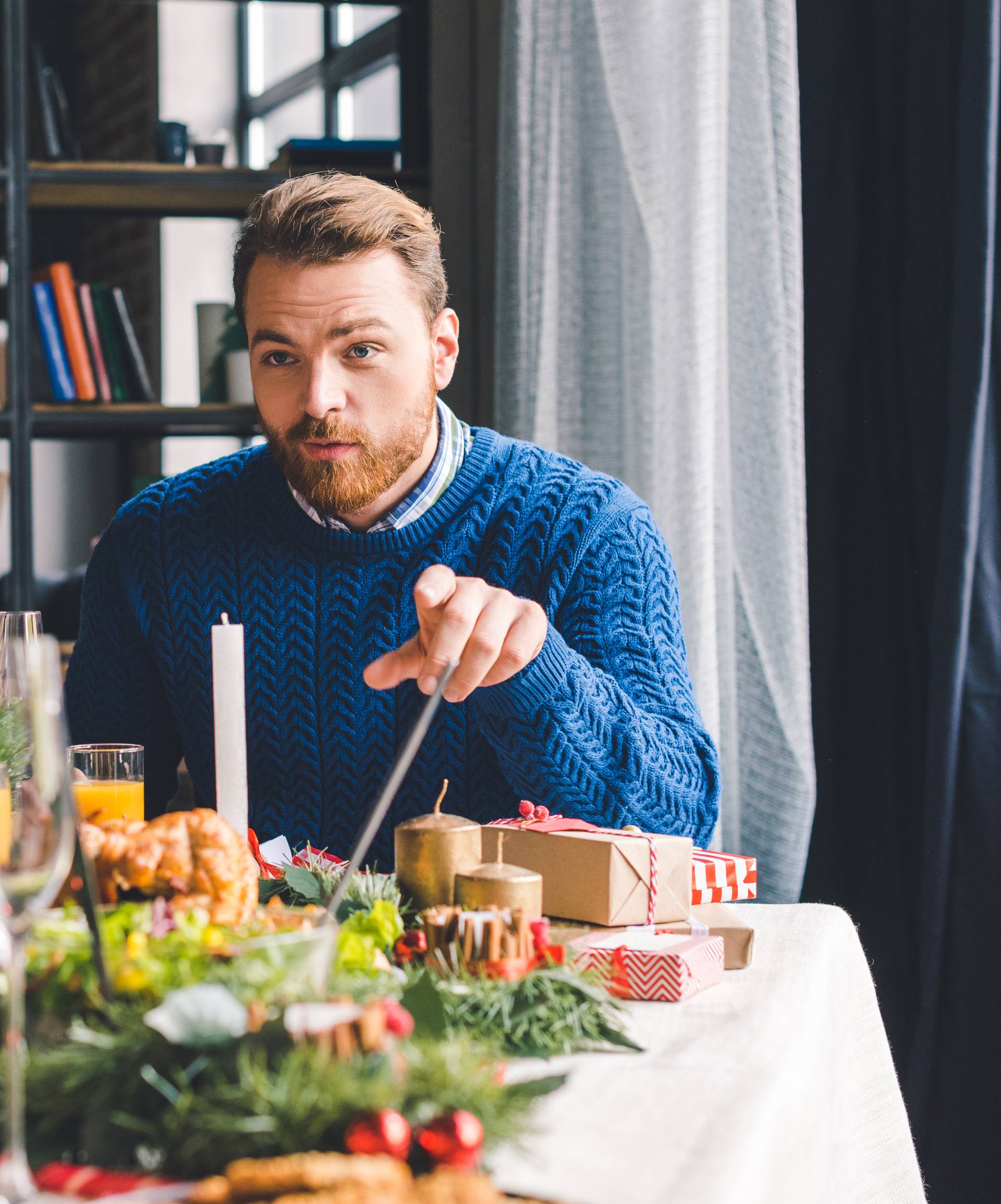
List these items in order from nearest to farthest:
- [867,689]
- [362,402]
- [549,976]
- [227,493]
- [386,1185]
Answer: [386,1185]
[549,976]
[362,402]
[227,493]
[867,689]

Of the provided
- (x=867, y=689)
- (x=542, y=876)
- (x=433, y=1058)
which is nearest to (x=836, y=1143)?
(x=542, y=876)

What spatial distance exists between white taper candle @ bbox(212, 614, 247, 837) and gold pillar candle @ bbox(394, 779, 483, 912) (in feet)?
0.40

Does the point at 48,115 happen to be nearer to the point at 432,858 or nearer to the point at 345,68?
the point at 345,68

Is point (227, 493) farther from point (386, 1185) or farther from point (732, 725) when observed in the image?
point (386, 1185)

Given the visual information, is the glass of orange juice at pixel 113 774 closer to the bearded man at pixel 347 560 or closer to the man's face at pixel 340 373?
the bearded man at pixel 347 560

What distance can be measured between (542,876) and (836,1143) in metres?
0.25

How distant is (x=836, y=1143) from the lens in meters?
0.84

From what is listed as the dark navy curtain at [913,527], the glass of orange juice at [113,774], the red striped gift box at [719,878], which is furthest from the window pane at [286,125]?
the red striped gift box at [719,878]

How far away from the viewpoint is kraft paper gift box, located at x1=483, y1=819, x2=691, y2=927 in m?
0.83

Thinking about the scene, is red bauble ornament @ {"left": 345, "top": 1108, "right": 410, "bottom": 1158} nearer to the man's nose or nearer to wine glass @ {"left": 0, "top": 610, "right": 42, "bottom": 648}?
wine glass @ {"left": 0, "top": 610, "right": 42, "bottom": 648}

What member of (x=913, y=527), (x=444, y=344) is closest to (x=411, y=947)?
(x=444, y=344)

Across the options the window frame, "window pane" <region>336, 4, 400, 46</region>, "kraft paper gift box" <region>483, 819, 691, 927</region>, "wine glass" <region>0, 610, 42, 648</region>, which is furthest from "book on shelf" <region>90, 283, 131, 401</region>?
"kraft paper gift box" <region>483, 819, 691, 927</region>

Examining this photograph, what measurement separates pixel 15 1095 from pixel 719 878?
558mm

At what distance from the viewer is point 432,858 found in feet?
2.68
